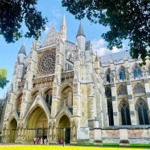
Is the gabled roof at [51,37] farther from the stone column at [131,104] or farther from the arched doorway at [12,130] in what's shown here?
the stone column at [131,104]

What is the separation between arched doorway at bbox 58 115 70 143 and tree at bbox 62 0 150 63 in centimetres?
1871

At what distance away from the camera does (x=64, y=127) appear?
25.4 m

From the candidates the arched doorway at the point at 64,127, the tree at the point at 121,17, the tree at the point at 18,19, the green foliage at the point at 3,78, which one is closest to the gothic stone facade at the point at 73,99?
the arched doorway at the point at 64,127

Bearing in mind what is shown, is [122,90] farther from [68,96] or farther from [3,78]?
[3,78]

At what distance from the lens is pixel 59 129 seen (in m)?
24.8

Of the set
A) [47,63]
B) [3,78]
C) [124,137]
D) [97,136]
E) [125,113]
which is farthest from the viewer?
[125,113]

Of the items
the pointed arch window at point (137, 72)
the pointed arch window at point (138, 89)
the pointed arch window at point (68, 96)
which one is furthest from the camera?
the pointed arch window at point (137, 72)

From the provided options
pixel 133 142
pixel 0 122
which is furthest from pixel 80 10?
pixel 0 122

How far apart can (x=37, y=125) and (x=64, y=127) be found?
5.52 meters

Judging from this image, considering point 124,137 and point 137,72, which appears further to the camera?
point 137,72

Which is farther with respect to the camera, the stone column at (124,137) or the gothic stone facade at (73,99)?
the gothic stone facade at (73,99)

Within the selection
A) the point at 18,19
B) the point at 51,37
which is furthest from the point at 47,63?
the point at 18,19

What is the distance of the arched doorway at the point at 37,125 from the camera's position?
27170mm

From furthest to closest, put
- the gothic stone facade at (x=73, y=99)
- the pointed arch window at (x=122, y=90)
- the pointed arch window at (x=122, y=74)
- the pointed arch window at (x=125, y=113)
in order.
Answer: the pointed arch window at (x=122, y=74), the pointed arch window at (x=122, y=90), the pointed arch window at (x=125, y=113), the gothic stone facade at (x=73, y=99)
